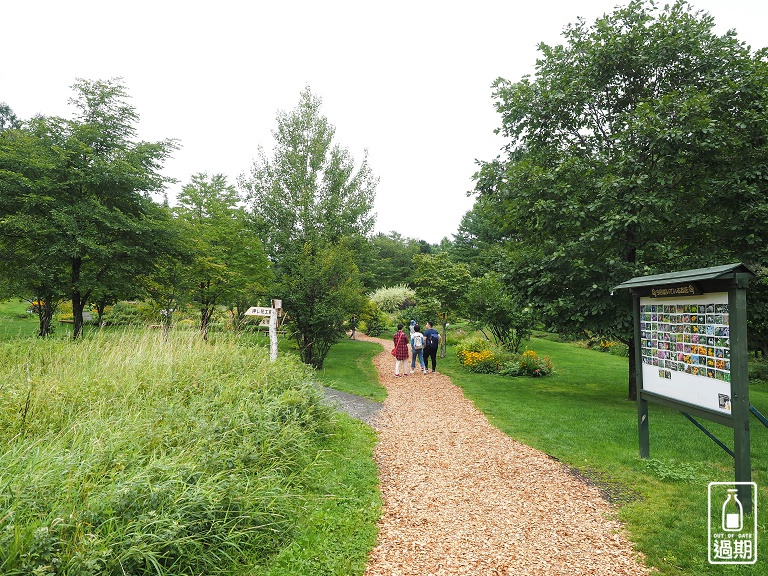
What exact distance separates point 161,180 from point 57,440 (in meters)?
9.90

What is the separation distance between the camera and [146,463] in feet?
13.4

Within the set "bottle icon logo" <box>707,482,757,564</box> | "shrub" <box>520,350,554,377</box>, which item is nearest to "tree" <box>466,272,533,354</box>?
"shrub" <box>520,350,554,377</box>

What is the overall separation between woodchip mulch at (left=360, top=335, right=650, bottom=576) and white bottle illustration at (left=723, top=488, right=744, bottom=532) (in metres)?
0.92

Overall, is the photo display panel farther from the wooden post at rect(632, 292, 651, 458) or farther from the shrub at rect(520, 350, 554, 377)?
the shrub at rect(520, 350, 554, 377)

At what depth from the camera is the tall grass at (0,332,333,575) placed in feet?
9.23

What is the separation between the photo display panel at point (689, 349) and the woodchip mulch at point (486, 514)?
1613 mm

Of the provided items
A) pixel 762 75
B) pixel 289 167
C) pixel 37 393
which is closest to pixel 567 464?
pixel 37 393

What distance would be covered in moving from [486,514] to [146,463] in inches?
133

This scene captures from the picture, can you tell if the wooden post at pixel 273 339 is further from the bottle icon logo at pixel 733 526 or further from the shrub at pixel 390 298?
the shrub at pixel 390 298

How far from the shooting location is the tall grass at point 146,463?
111 inches

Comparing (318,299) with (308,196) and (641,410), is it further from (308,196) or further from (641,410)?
(641,410)

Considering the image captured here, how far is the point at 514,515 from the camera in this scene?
4.33 meters

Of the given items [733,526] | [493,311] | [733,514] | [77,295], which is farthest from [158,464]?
[493,311]

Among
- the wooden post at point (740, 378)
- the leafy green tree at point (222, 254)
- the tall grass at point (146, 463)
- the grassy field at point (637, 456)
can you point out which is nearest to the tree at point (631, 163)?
the grassy field at point (637, 456)
